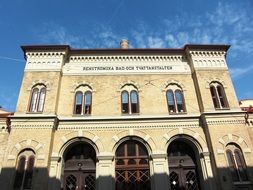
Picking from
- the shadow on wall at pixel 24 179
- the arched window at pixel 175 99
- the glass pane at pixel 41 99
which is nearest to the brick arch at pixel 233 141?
the arched window at pixel 175 99

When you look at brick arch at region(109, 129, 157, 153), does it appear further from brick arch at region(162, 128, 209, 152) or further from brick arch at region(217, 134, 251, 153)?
brick arch at region(217, 134, 251, 153)

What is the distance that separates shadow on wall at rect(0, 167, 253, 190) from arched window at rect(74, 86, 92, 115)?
431 centimetres

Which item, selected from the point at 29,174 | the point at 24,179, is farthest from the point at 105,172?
the point at 24,179

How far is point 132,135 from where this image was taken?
1534cm

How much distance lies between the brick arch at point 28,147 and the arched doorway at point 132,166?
4.48 m

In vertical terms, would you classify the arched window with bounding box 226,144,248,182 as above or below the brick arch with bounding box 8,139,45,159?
below

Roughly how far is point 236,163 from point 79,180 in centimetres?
935

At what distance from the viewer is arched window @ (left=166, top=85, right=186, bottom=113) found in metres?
16.6

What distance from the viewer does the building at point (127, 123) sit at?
14.2 meters

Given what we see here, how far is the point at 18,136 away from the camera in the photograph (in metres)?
14.5

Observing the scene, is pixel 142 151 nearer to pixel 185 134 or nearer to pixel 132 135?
pixel 132 135

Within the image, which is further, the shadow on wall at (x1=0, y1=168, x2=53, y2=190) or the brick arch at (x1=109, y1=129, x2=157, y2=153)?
the brick arch at (x1=109, y1=129, x2=157, y2=153)

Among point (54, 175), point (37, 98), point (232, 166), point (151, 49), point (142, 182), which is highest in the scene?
point (151, 49)

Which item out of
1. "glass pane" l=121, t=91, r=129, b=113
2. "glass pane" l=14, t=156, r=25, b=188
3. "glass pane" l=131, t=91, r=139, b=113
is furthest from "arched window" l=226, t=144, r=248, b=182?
"glass pane" l=14, t=156, r=25, b=188
